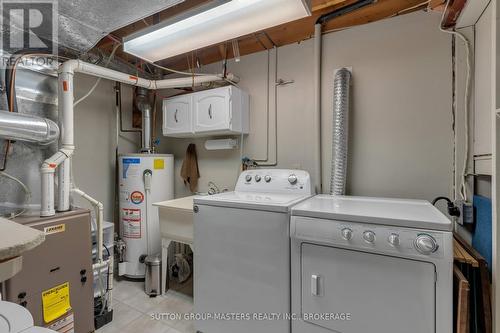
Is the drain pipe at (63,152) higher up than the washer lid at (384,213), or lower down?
higher up

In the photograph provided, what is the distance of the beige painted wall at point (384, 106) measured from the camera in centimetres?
181

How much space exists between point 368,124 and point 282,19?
1.10 meters

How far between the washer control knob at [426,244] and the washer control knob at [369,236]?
0.60 feet

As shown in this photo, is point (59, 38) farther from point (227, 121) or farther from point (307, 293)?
point (307, 293)

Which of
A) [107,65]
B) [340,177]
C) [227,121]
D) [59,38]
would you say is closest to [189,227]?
[227,121]

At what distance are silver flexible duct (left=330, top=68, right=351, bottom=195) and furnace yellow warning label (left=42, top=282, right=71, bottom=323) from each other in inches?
81.5

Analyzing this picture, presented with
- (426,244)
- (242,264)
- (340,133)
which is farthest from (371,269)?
(340,133)

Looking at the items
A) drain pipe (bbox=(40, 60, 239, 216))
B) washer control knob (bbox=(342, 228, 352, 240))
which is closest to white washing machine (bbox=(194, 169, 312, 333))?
washer control knob (bbox=(342, 228, 352, 240))

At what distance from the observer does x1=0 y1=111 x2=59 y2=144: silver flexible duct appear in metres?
1.48

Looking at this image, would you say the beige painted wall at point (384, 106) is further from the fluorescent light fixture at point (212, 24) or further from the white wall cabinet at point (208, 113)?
the fluorescent light fixture at point (212, 24)

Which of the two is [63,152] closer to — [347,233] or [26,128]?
[26,128]

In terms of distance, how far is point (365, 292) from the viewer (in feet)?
4.09

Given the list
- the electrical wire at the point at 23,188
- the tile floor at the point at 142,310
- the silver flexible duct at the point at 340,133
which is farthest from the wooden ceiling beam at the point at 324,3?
the tile floor at the point at 142,310

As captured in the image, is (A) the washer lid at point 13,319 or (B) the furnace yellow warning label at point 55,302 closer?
(A) the washer lid at point 13,319
